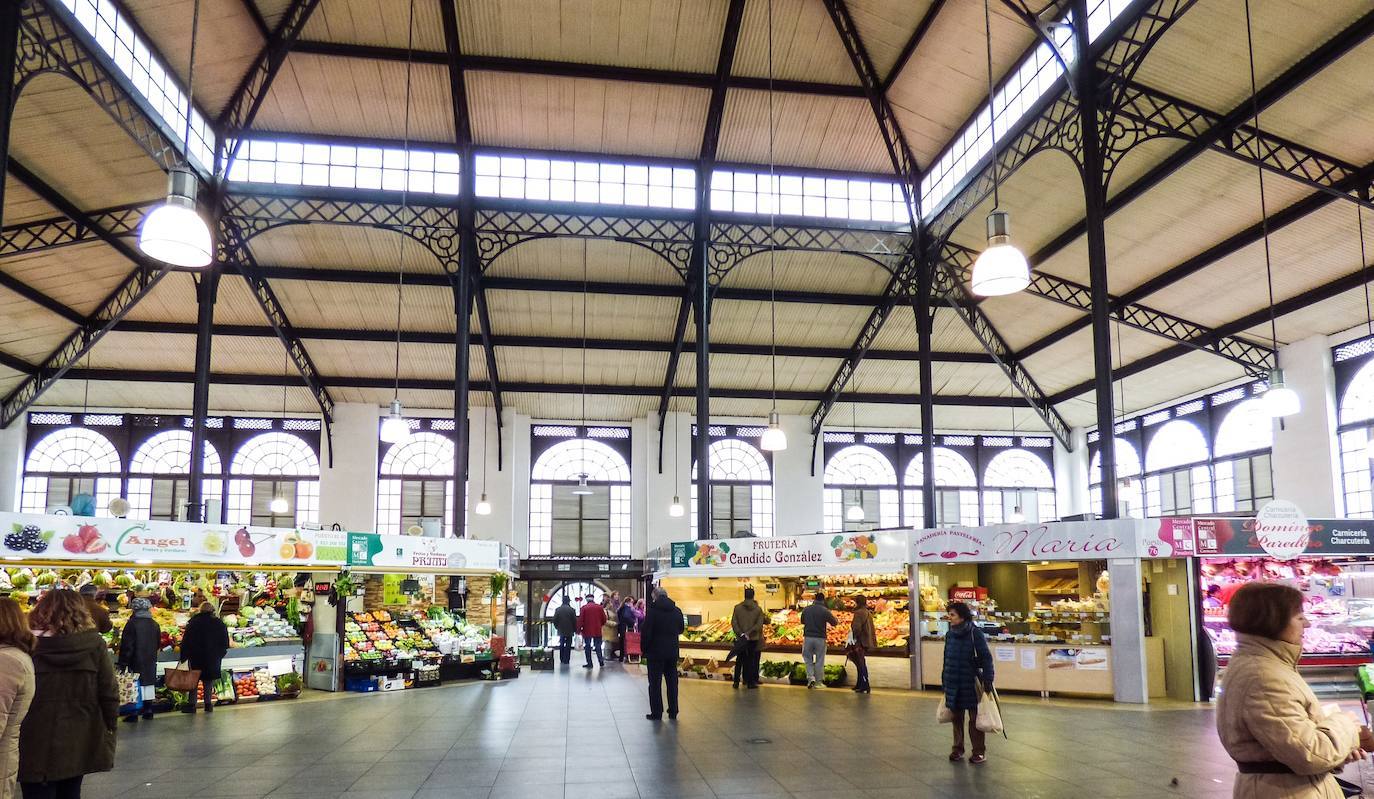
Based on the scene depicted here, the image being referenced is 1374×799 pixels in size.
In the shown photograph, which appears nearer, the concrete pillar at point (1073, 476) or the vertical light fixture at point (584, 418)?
the vertical light fixture at point (584, 418)

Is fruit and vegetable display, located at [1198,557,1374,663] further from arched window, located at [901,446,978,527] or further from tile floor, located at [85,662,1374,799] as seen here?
arched window, located at [901,446,978,527]

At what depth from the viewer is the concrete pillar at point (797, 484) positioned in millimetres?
26484

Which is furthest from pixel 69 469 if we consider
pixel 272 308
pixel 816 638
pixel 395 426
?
pixel 816 638

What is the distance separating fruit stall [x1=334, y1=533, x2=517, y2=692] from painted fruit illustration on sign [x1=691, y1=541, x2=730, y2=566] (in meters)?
3.57

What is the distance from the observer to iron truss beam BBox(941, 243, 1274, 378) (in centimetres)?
1986

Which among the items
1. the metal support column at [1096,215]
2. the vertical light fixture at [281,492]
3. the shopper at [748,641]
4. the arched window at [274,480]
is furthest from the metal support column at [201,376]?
the metal support column at [1096,215]

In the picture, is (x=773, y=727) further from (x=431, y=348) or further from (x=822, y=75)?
(x=431, y=348)

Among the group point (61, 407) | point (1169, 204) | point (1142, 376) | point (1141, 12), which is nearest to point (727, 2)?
point (1141, 12)

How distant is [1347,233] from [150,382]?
85.6 ft

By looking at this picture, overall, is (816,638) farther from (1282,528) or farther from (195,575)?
(195,575)

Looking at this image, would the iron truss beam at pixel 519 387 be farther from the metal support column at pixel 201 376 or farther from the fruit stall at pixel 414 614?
the fruit stall at pixel 414 614

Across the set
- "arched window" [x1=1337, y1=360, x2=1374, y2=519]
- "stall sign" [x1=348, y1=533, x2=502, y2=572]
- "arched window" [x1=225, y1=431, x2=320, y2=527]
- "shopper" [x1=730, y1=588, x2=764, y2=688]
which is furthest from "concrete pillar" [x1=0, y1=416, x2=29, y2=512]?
"arched window" [x1=1337, y1=360, x2=1374, y2=519]

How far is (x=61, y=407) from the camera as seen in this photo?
2428 cm

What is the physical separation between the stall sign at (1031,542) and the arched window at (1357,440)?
922 cm
